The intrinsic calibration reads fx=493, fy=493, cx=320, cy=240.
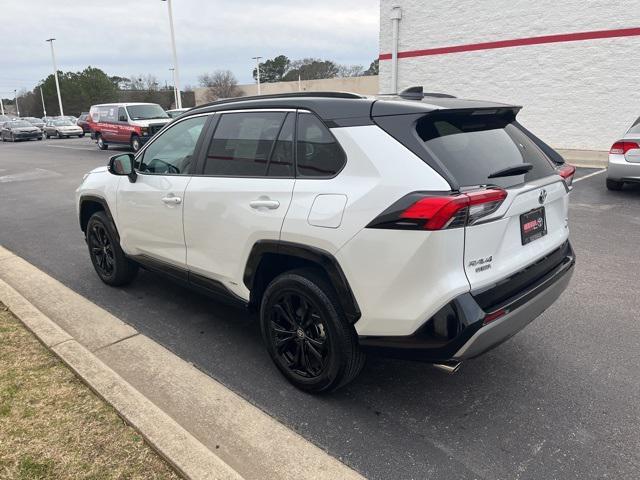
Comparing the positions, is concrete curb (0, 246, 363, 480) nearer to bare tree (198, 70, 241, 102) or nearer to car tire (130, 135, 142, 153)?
car tire (130, 135, 142, 153)

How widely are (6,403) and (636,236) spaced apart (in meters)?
6.94

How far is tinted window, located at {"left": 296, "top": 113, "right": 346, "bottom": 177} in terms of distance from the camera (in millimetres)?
2762

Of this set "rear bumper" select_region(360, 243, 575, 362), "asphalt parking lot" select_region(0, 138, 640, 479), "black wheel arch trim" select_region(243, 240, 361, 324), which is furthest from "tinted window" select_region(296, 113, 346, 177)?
"asphalt parking lot" select_region(0, 138, 640, 479)

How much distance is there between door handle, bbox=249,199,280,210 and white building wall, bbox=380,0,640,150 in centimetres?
1568

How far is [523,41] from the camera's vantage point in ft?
53.1

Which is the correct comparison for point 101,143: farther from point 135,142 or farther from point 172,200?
point 172,200

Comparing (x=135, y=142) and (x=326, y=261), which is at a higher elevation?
(x=326, y=261)

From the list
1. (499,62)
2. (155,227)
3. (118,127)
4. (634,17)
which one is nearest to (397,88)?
(499,62)

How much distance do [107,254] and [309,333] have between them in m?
2.83

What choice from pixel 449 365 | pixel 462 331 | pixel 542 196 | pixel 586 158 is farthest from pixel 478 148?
pixel 586 158

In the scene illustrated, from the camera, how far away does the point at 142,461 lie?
7.98 ft

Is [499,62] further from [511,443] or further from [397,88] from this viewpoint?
[511,443]

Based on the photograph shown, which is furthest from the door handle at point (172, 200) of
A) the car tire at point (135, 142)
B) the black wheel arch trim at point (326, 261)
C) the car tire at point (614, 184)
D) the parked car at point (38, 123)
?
the parked car at point (38, 123)

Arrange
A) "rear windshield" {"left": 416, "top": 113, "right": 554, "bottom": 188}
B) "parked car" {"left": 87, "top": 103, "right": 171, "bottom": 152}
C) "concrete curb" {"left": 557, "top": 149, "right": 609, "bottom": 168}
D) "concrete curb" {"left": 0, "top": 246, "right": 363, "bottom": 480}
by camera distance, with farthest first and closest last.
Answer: "parked car" {"left": 87, "top": 103, "right": 171, "bottom": 152} < "concrete curb" {"left": 557, "top": 149, "right": 609, "bottom": 168} < "rear windshield" {"left": 416, "top": 113, "right": 554, "bottom": 188} < "concrete curb" {"left": 0, "top": 246, "right": 363, "bottom": 480}
